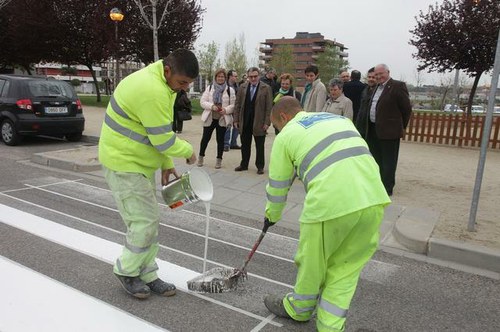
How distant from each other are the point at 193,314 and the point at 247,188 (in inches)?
153

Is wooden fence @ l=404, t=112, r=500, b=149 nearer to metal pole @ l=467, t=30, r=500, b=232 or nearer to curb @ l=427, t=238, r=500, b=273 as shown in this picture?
metal pole @ l=467, t=30, r=500, b=232

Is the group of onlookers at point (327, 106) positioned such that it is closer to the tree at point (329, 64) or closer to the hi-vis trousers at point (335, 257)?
the hi-vis trousers at point (335, 257)

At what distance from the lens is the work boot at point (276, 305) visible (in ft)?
10.7

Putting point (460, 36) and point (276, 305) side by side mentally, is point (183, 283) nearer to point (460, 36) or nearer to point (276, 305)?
point (276, 305)

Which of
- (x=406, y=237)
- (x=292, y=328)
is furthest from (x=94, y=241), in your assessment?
(x=406, y=237)

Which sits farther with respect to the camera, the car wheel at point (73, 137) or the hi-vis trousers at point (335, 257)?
the car wheel at point (73, 137)

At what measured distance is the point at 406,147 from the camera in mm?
12430

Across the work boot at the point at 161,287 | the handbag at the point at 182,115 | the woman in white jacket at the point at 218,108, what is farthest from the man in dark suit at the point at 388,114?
the handbag at the point at 182,115

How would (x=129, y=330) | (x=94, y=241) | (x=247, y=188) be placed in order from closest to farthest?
(x=129, y=330) < (x=94, y=241) < (x=247, y=188)

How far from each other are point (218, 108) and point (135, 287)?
16.4ft

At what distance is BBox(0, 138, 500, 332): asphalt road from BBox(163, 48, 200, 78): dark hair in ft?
5.90

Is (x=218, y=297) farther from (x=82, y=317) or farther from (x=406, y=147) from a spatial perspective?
(x=406, y=147)

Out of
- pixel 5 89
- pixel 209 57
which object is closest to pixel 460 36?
pixel 5 89

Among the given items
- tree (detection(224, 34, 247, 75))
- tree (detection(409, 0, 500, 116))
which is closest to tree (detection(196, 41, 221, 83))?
tree (detection(224, 34, 247, 75))
